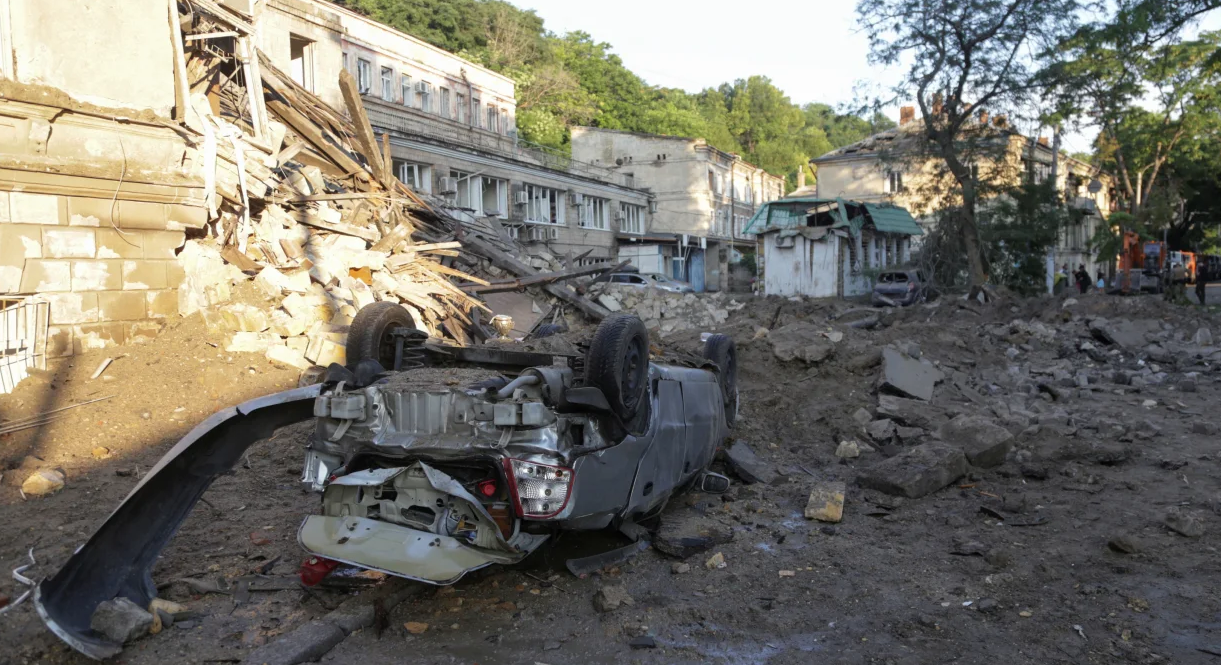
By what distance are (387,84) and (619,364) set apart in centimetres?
2862

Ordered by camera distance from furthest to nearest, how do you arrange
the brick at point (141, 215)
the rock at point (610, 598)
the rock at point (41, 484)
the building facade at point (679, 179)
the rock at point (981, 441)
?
the building facade at point (679, 179) < the brick at point (141, 215) < the rock at point (981, 441) < the rock at point (41, 484) < the rock at point (610, 598)

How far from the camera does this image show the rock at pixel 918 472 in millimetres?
7234

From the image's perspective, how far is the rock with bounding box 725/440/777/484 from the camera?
26.0 ft

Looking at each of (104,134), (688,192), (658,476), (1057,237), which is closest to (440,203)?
(104,134)

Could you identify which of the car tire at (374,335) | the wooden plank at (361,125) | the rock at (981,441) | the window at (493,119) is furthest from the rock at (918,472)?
the window at (493,119)

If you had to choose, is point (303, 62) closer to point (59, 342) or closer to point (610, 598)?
point (59, 342)

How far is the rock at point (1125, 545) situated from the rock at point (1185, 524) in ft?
1.76

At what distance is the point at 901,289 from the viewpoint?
29031 mm

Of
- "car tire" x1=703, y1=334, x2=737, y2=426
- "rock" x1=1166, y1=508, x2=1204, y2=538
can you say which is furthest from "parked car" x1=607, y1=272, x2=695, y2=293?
"rock" x1=1166, y1=508, x2=1204, y2=538

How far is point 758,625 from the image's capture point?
4.70m

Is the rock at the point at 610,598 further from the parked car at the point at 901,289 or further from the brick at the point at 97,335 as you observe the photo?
the parked car at the point at 901,289

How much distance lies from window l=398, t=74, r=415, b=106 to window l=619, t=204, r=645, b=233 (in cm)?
1211

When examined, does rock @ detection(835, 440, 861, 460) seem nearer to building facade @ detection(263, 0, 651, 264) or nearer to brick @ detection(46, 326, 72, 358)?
brick @ detection(46, 326, 72, 358)

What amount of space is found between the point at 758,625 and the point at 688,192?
43.0 metres
